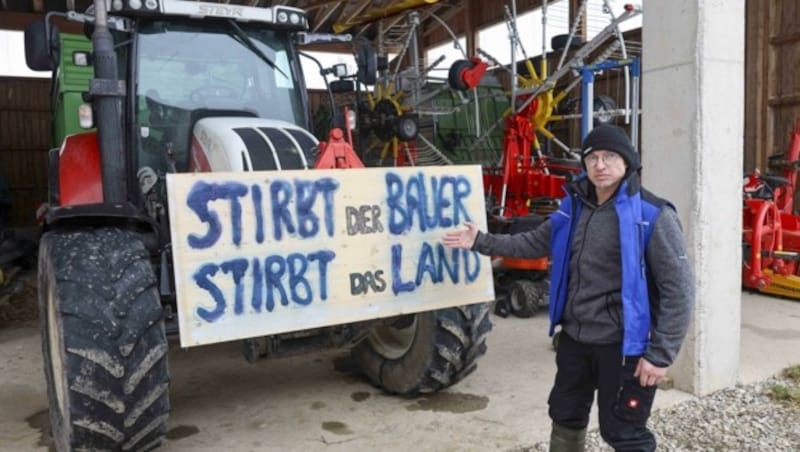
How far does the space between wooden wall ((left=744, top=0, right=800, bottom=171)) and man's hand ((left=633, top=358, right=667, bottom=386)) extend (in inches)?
301

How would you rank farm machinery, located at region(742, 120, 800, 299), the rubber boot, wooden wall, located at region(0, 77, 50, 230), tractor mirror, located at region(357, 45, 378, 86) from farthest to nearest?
wooden wall, located at region(0, 77, 50, 230)
farm machinery, located at region(742, 120, 800, 299)
tractor mirror, located at region(357, 45, 378, 86)
the rubber boot

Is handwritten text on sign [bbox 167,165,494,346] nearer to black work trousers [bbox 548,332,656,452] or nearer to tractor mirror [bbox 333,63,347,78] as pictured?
black work trousers [bbox 548,332,656,452]

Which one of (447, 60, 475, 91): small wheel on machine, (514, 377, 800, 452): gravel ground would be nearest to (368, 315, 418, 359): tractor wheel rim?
(514, 377, 800, 452): gravel ground

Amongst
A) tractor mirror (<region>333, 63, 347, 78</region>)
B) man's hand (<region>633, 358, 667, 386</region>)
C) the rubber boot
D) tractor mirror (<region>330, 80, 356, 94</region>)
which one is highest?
tractor mirror (<region>333, 63, 347, 78</region>)

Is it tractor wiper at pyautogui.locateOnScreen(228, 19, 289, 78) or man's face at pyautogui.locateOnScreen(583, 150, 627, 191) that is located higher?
tractor wiper at pyautogui.locateOnScreen(228, 19, 289, 78)

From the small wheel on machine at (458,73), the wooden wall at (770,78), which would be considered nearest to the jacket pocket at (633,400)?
the small wheel on machine at (458,73)

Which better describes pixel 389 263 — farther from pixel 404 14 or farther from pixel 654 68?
pixel 404 14

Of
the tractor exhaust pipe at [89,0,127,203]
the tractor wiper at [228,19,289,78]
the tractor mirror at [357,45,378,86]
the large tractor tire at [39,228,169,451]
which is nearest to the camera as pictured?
the large tractor tire at [39,228,169,451]

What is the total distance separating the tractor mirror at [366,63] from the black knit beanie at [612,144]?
2236 millimetres

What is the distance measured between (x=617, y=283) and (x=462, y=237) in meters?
0.86

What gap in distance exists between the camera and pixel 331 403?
154 inches

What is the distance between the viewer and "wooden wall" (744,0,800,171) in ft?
28.1

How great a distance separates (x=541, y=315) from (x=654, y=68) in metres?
2.82

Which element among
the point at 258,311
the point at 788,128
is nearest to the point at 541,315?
the point at 258,311
